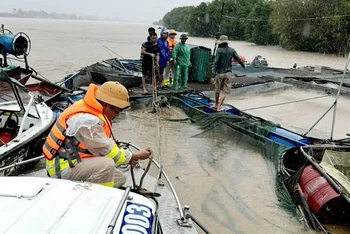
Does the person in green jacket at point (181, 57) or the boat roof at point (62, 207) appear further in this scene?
the person in green jacket at point (181, 57)

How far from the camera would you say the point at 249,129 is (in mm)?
8273

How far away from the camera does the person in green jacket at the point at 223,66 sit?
9.29 meters

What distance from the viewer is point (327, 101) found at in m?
13.6

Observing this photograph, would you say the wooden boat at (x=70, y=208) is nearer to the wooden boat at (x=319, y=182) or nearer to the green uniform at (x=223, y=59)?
the wooden boat at (x=319, y=182)

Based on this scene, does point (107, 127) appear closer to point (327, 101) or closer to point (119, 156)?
point (119, 156)

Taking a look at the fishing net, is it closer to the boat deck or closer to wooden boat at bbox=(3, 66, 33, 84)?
the boat deck

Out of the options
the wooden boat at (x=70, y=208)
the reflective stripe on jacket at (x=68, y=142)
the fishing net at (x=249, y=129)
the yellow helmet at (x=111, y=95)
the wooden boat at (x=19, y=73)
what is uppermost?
the yellow helmet at (x=111, y=95)

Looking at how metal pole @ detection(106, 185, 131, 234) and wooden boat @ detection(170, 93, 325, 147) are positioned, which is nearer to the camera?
metal pole @ detection(106, 185, 131, 234)

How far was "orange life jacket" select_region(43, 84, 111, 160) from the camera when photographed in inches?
133

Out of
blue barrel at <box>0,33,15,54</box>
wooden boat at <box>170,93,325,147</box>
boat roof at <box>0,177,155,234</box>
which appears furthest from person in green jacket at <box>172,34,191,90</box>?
boat roof at <box>0,177,155,234</box>

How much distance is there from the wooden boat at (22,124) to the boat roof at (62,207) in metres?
2.76

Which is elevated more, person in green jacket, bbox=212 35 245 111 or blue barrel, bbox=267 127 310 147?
person in green jacket, bbox=212 35 245 111

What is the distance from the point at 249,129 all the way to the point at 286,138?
838mm

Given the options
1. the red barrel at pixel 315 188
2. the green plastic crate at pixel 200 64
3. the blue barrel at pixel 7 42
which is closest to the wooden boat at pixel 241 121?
the red barrel at pixel 315 188
